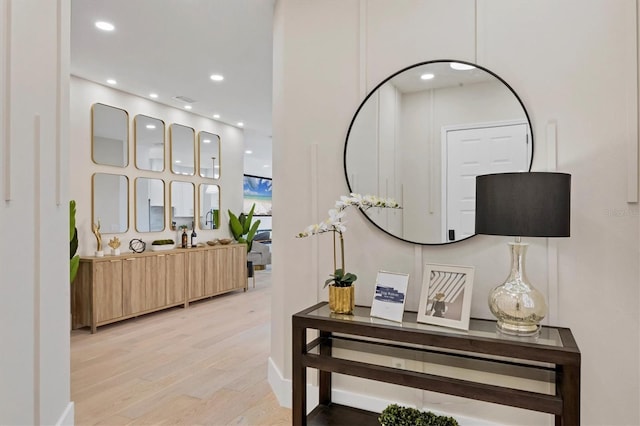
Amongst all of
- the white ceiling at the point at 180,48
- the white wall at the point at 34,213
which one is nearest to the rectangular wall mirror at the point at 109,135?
the white ceiling at the point at 180,48

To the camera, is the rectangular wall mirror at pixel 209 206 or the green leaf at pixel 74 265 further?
the rectangular wall mirror at pixel 209 206

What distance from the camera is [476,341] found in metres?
1.69

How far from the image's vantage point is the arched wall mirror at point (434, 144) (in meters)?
2.05

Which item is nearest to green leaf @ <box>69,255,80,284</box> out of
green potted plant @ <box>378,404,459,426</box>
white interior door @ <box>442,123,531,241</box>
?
green potted plant @ <box>378,404,459,426</box>

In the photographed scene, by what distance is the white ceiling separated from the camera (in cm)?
298

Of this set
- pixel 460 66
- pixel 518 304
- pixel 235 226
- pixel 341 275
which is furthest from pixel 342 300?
pixel 235 226

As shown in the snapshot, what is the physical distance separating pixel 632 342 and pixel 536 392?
1.87 ft

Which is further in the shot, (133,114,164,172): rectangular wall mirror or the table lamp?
(133,114,164,172): rectangular wall mirror


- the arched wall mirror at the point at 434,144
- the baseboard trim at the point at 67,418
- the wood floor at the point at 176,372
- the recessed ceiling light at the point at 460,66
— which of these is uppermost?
the recessed ceiling light at the point at 460,66

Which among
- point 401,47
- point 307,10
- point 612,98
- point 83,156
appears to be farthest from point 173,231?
point 612,98

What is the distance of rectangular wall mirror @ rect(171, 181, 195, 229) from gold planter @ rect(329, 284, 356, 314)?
4.21 meters

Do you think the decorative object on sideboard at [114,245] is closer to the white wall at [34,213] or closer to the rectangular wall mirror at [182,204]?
the rectangular wall mirror at [182,204]

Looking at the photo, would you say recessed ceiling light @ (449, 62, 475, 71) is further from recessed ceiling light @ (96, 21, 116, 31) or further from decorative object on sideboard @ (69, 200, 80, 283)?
decorative object on sideboard @ (69, 200, 80, 283)

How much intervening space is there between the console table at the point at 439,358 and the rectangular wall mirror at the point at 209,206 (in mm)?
4379
